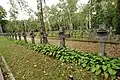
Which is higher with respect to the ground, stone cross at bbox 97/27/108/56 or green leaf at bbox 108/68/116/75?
stone cross at bbox 97/27/108/56

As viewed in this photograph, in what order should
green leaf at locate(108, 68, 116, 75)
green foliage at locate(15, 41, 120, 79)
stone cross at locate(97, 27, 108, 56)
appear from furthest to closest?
stone cross at locate(97, 27, 108, 56) → green foliage at locate(15, 41, 120, 79) → green leaf at locate(108, 68, 116, 75)

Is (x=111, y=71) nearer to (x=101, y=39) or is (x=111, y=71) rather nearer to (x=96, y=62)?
(x=96, y=62)

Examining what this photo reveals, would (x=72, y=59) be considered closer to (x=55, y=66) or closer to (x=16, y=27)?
(x=55, y=66)

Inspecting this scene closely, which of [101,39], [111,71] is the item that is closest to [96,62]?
[111,71]

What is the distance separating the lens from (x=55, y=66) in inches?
241

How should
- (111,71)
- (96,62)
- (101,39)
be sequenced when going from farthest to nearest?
(101,39), (96,62), (111,71)

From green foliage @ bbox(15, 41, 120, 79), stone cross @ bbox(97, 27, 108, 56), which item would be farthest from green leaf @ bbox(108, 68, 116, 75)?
stone cross @ bbox(97, 27, 108, 56)

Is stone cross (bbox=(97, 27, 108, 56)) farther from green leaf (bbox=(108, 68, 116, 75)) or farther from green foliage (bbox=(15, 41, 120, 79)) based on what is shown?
green leaf (bbox=(108, 68, 116, 75))

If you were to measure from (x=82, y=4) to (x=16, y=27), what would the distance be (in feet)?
57.8

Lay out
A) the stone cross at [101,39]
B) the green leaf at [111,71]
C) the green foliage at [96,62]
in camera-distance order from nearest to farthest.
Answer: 1. the green leaf at [111,71]
2. the green foliage at [96,62]
3. the stone cross at [101,39]

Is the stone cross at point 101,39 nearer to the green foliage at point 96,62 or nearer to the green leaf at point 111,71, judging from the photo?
the green foliage at point 96,62

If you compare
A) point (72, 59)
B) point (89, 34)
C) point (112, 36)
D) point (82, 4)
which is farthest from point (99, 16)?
point (72, 59)

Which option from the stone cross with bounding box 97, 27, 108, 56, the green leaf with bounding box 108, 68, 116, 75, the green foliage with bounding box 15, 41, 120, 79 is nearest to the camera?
the green leaf with bounding box 108, 68, 116, 75

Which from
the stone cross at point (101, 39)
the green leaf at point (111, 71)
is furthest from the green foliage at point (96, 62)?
the stone cross at point (101, 39)
